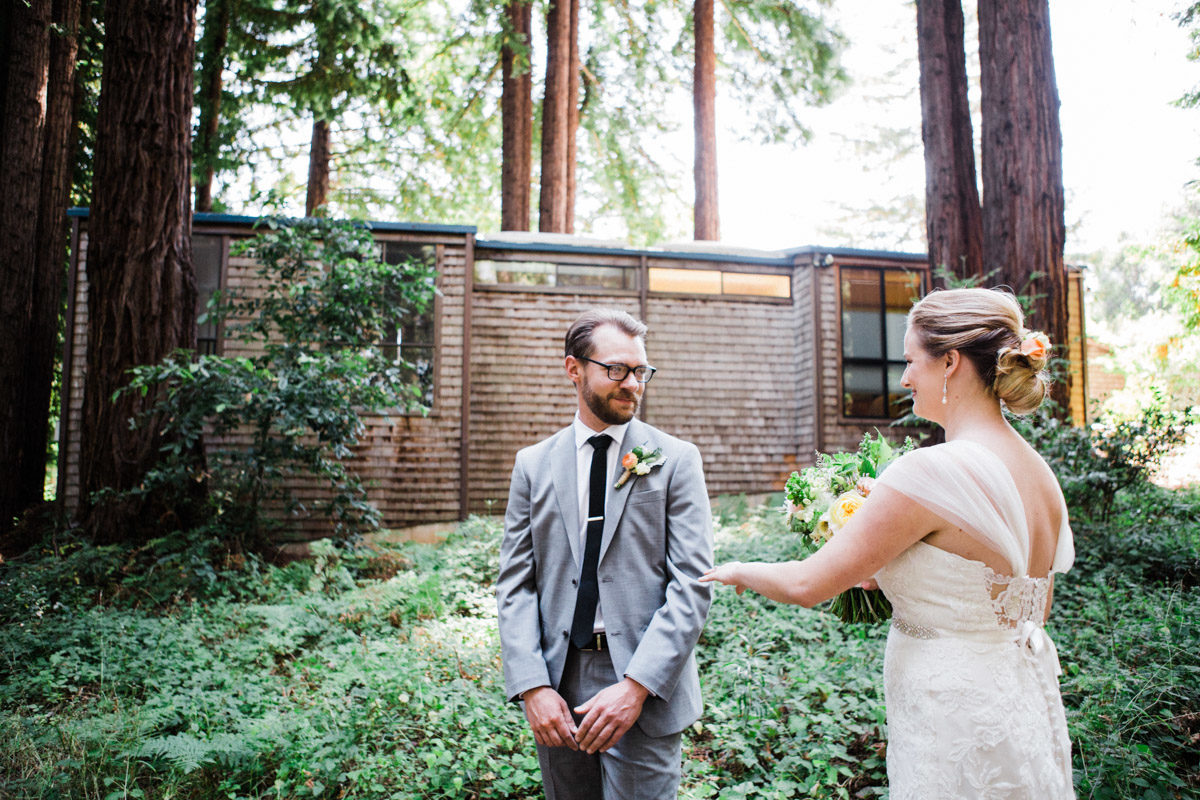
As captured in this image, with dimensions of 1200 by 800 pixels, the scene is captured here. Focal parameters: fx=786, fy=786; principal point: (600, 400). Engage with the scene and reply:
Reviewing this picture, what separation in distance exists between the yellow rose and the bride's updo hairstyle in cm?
48

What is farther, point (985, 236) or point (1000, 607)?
point (985, 236)

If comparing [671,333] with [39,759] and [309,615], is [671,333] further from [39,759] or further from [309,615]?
[39,759]

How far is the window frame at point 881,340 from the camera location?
1339 centimetres

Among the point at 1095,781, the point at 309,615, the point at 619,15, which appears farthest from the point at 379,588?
the point at 619,15

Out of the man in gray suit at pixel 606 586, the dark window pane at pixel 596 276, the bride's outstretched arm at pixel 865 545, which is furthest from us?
the dark window pane at pixel 596 276

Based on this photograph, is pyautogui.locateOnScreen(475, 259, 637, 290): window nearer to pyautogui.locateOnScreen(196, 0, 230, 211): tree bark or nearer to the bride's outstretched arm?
pyautogui.locateOnScreen(196, 0, 230, 211): tree bark

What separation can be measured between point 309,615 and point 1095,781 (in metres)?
5.73

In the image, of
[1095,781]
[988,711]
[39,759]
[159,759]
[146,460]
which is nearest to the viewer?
[988,711]

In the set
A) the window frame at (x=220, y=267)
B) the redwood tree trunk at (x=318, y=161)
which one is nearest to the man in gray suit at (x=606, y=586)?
the window frame at (x=220, y=267)

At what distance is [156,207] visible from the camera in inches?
337

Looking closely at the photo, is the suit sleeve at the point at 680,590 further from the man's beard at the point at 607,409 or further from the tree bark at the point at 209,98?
the tree bark at the point at 209,98

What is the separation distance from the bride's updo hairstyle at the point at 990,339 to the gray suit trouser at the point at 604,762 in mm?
1357

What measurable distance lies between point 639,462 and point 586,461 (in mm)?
228

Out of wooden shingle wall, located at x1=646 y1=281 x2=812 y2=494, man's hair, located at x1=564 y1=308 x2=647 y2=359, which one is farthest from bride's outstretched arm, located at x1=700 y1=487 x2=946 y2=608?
wooden shingle wall, located at x1=646 y1=281 x2=812 y2=494
